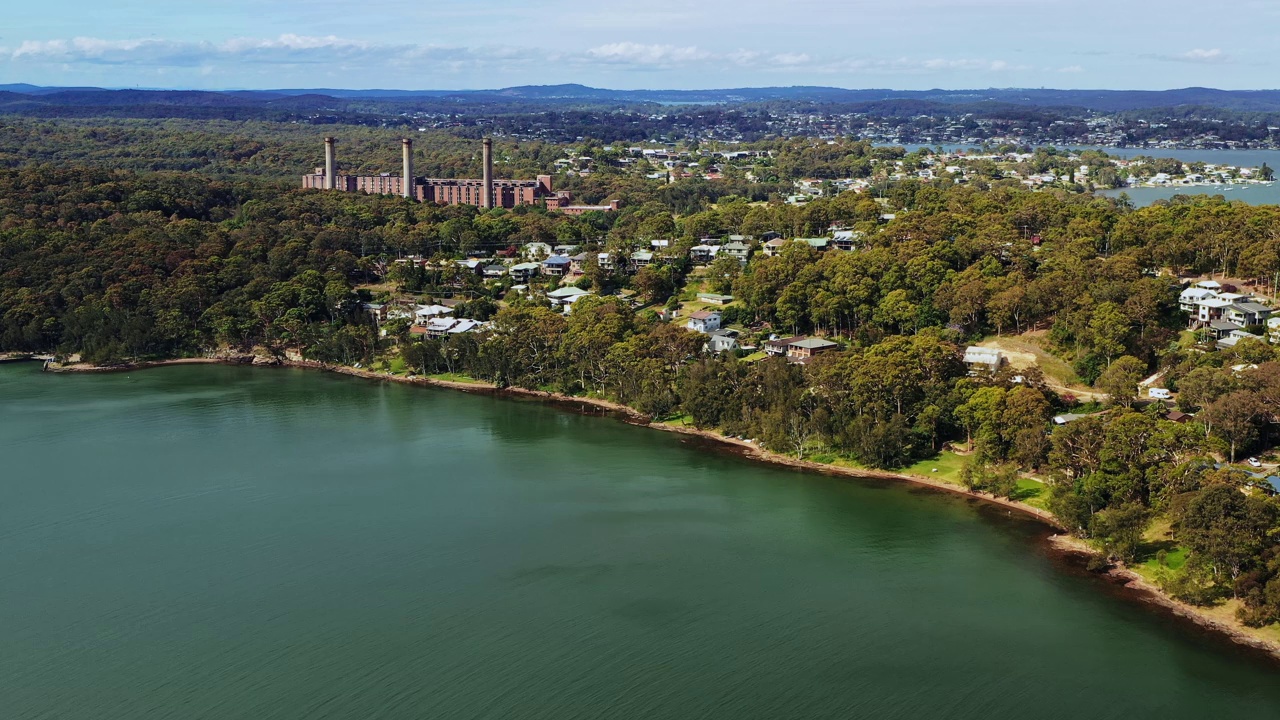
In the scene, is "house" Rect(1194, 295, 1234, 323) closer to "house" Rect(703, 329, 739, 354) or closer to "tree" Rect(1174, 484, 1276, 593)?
"house" Rect(703, 329, 739, 354)

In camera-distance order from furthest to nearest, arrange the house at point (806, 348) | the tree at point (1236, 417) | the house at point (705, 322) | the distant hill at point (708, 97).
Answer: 1. the distant hill at point (708, 97)
2. the house at point (705, 322)
3. the house at point (806, 348)
4. the tree at point (1236, 417)

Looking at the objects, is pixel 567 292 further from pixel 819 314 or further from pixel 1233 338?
pixel 1233 338

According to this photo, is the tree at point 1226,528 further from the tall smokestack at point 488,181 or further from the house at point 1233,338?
the tall smokestack at point 488,181

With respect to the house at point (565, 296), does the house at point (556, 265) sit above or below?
above

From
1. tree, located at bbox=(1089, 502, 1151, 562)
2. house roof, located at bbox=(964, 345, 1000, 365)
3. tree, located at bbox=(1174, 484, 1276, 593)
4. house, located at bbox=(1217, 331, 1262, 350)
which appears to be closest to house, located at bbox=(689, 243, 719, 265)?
house roof, located at bbox=(964, 345, 1000, 365)

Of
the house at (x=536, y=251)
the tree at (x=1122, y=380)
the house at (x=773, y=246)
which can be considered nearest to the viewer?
the tree at (x=1122, y=380)

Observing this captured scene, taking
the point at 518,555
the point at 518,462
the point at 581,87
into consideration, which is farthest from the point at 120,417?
the point at 581,87

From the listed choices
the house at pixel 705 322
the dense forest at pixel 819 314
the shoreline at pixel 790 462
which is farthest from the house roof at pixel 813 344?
the shoreline at pixel 790 462
